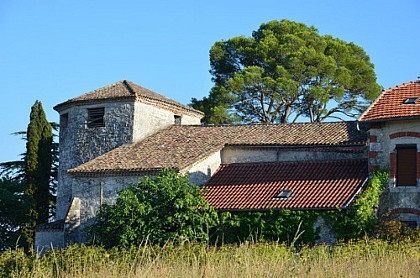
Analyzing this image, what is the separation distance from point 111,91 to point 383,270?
2276 cm

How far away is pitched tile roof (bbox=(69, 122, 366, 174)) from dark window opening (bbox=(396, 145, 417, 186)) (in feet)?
7.11

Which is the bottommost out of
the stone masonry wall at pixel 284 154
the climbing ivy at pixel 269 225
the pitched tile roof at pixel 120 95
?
the climbing ivy at pixel 269 225

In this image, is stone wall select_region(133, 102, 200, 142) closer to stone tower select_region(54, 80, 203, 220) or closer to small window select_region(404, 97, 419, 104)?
stone tower select_region(54, 80, 203, 220)

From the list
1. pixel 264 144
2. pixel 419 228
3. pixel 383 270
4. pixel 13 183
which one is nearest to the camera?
pixel 383 270

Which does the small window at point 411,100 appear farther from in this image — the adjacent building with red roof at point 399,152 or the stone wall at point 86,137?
the stone wall at point 86,137

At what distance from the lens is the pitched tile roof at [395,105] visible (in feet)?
85.4

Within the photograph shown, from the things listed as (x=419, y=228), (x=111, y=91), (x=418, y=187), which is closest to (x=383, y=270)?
(x=419, y=228)

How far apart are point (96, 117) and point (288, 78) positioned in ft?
40.4

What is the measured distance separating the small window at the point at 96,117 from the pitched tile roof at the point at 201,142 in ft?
6.07

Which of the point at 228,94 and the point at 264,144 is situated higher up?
the point at 228,94

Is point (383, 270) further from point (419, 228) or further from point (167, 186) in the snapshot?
point (167, 186)

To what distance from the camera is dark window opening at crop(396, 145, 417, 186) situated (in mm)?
25797

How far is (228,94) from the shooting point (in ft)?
139

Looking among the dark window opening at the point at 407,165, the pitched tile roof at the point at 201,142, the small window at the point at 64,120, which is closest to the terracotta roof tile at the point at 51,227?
the pitched tile roof at the point at 201,142
